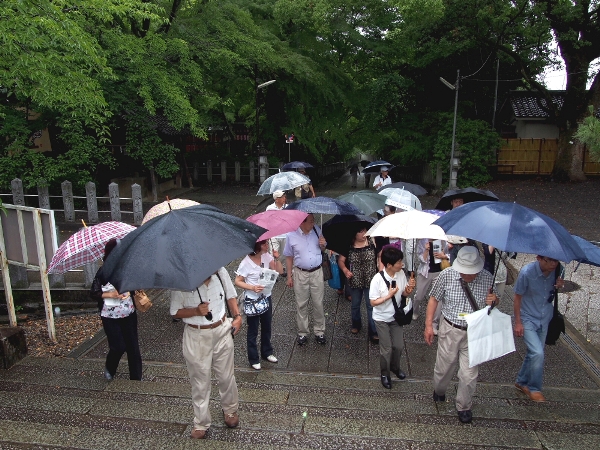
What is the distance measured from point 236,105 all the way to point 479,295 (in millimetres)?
20229

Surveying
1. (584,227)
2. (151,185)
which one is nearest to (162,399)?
(584,227)

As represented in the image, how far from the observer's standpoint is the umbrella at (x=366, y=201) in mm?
6586

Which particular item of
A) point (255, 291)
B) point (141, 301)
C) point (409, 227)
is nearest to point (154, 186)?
point (255, 291)

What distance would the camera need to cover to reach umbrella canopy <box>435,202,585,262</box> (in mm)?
3652

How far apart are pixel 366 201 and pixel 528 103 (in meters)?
21.8

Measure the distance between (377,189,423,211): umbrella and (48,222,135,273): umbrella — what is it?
367 centimetres

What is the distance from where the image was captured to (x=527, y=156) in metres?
21.6

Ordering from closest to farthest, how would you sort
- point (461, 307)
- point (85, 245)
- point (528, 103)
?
1. point (461, 307)
2. point (85, 245)
3. point (528, 103)

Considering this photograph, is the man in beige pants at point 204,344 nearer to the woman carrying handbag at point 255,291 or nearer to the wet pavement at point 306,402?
the wet pavement at point 306,402

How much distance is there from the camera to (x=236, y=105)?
22.8 metres

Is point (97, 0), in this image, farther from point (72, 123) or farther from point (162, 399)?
point (72, 123)

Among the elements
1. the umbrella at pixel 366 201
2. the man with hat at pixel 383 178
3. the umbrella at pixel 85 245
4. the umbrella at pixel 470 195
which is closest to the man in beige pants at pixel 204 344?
the umbrella at pixel 85 245

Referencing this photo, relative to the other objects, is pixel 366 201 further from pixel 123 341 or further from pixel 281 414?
pixel 123 341

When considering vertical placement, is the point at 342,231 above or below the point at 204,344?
above
